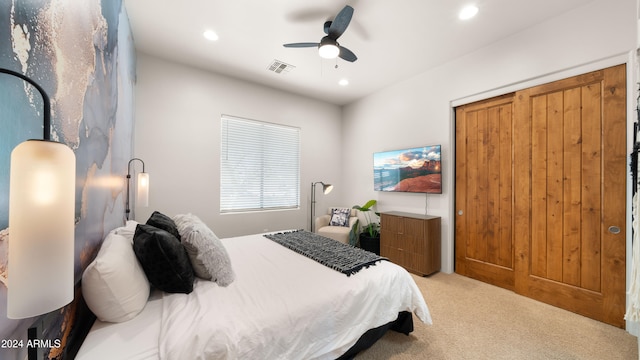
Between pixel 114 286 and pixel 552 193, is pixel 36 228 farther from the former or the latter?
pixel 552 193

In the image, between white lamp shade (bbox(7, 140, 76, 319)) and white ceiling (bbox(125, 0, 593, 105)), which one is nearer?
white lamp shade (bbox(7, 140, 76, 319))

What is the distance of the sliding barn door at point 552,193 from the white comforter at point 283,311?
5.82 ft

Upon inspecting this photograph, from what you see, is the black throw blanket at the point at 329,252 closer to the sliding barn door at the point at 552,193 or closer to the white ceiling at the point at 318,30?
the sliding barn door at the point at 552,193

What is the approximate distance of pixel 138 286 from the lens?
4.25ft

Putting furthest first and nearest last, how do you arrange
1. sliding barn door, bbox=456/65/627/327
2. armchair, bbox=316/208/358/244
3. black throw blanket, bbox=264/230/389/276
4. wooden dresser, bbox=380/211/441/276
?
1. armchair, bbox=316/208/358/244
2. wooden dresser, bbox=380/211/441/276
3. sliding barn door, bbox=456/65/627/327
4. black throw blanket, bbox=264/230/389/276

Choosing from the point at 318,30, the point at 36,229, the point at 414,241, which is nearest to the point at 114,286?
the point at 36,229

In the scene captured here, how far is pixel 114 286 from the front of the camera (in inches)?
45.5

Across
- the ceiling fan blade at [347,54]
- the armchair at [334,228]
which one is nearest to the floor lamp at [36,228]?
the ceiling fan blade at [347,54]

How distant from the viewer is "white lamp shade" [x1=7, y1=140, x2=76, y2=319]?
18.9 inches

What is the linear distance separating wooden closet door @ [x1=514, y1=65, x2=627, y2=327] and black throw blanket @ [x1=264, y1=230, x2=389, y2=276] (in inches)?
76.7

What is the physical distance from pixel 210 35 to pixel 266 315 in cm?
302

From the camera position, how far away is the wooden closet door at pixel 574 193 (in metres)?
2.13

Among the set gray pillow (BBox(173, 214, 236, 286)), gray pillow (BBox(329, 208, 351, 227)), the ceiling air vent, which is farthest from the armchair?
the ceiling air vent

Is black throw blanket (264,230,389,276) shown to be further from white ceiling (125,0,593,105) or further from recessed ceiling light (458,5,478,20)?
recessed ceiling light (458,5,478,20)
